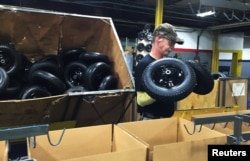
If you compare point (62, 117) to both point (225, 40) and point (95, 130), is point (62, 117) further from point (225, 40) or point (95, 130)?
point (225, 40)

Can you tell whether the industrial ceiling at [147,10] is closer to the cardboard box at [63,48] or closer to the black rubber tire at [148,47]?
the black rubber tire at [148,47]

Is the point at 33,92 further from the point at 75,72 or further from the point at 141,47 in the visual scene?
the point at 141,47

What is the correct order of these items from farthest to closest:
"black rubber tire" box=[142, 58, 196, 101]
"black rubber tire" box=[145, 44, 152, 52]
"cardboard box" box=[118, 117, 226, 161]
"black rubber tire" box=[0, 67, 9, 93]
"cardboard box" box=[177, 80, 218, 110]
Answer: "black rubber tire" box=[145, 44, 152, 52]
"cardboard box" box=[177, 80, 218, 110]
"black rubber tire" box=[0, 67, 9, 93]
"black rubber tire" box=[142, 58, 196, 101]
"cardboard box" box=[118, 117, 226, 161]

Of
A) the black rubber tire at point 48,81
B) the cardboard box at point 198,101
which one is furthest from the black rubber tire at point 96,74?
the cardboard box at point 198,101

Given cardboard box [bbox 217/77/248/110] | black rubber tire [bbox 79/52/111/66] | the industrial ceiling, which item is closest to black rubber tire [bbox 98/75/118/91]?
black rubber tire [bbox 79/52/111/66]

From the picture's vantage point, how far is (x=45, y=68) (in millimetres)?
2553

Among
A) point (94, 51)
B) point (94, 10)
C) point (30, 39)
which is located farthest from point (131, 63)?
point (30, 39)

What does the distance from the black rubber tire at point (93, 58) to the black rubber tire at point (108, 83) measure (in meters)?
0.26

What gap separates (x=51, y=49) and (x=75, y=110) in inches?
41.2

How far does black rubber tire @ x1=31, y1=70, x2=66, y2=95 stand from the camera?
91.6 inches

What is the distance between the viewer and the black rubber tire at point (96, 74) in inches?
100

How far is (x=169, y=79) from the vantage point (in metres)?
1.85

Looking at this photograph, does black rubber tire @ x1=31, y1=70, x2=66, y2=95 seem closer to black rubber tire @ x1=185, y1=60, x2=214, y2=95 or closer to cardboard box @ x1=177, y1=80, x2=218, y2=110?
black rubber tire @ x1=185, y1=60, x2=214, y2=95

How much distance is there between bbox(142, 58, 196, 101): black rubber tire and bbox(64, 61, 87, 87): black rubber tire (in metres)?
1.20
